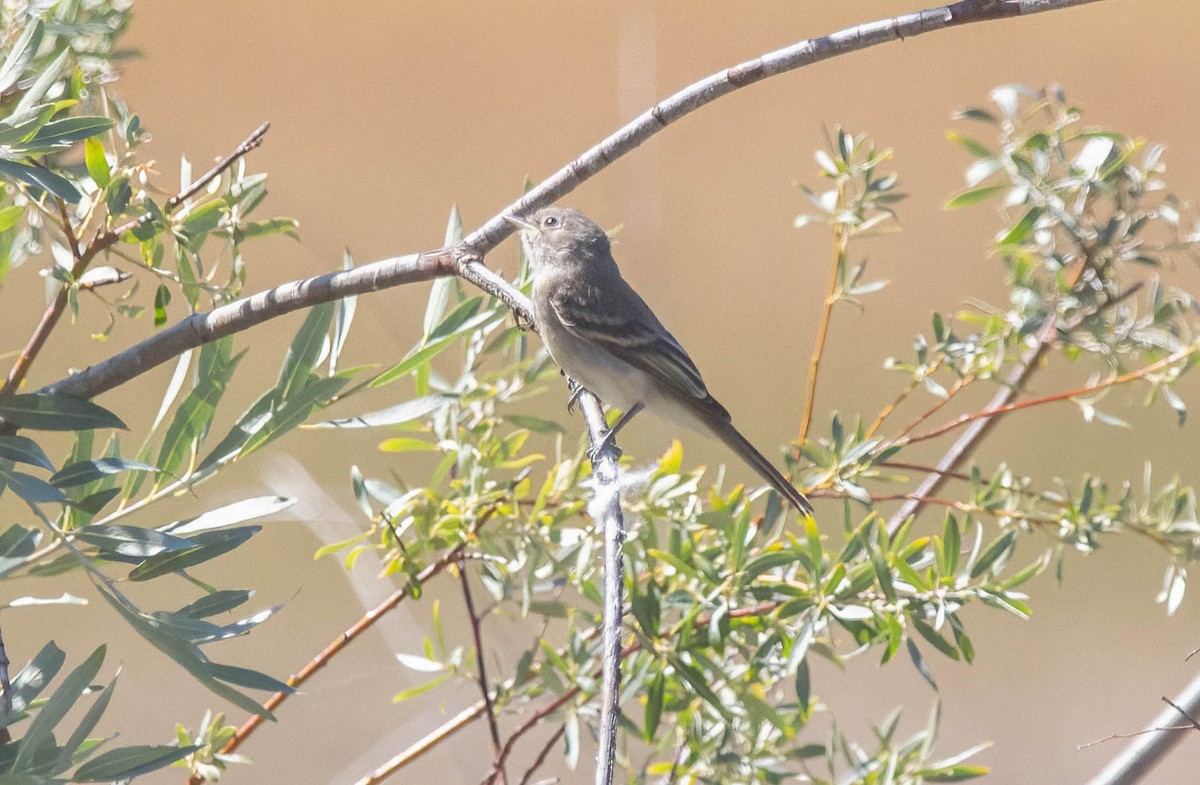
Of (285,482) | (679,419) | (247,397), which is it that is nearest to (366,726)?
(247,397)

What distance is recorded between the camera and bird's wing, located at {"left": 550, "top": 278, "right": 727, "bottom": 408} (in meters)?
1.70

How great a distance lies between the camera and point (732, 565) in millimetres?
1006

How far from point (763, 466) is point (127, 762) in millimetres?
827

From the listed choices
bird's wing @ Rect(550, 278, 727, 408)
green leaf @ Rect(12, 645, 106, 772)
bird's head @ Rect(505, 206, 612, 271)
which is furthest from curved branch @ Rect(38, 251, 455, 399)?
bird's head @ Rect(505, 206, 612, 271)

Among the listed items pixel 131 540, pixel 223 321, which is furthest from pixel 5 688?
pixel 223 321

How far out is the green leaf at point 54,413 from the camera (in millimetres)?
785

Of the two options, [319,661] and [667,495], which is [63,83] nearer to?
[319,661]

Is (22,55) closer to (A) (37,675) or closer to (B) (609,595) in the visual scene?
(A) (37,675)

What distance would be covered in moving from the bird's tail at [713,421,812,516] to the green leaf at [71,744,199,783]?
0.61m

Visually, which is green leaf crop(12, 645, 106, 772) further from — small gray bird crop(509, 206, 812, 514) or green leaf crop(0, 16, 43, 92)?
small gray bird crop(509, 206, 812, 514)

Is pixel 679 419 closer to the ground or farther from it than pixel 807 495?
farther from it

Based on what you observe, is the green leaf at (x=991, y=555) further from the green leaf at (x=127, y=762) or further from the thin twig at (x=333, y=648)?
the green leaf at (x=127, y=762)

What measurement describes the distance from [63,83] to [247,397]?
9.98 ft

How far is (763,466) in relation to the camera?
1341 mm
